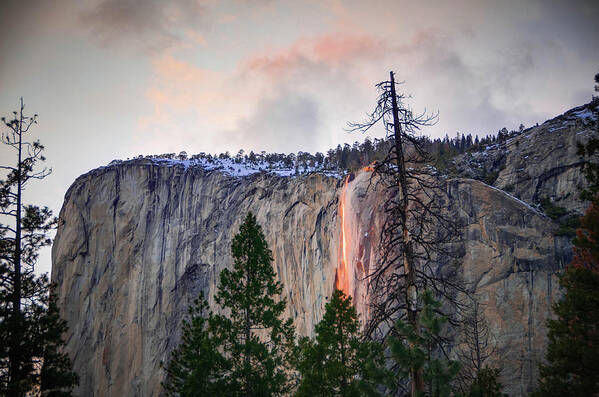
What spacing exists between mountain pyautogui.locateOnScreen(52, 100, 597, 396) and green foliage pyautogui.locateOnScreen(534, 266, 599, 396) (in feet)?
50.5

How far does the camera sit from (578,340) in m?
14.7

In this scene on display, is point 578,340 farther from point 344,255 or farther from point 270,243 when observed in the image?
point 270,243

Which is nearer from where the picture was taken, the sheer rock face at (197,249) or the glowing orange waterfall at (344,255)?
the sheer rock face at (197,249)

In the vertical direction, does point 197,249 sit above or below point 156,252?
above

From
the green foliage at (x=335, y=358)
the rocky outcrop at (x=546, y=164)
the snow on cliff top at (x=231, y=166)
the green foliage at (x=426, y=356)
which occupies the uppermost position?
the snow on cliff top at (x=231, y=166)

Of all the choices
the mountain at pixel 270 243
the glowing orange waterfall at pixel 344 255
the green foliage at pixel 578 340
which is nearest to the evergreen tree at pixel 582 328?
the green foliage at pixel 578 340

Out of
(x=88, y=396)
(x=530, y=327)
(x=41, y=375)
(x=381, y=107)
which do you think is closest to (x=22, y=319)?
(x=41, y=375)

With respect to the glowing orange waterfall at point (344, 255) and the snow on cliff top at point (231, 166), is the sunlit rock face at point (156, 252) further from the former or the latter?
the glowing orange waterfall at point (344, 255)

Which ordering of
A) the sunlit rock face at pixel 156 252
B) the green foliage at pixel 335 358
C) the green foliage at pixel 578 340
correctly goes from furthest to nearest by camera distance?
the sunlit rock face at pixel 156 252 < the green foliage at pixel 335 358 < the green foliage at pixel 578 340

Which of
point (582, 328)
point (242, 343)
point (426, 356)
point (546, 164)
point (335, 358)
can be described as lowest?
point (335, 358)

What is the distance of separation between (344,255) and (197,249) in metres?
27.5

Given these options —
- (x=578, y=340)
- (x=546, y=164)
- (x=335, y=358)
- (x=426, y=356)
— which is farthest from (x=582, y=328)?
(x=546, y=164)

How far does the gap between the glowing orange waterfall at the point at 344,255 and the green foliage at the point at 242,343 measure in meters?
21.8

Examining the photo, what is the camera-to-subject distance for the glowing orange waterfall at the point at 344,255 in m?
40.1
